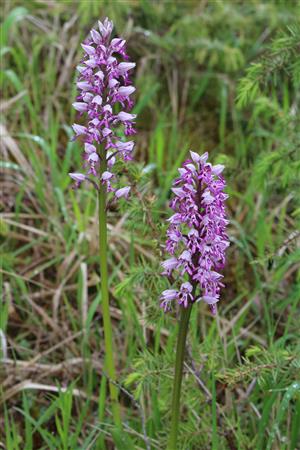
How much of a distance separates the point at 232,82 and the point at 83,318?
2.40m

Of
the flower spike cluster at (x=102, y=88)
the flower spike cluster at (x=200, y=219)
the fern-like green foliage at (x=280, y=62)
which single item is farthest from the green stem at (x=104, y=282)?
the fern-like green foliage at (x=280, y=62)

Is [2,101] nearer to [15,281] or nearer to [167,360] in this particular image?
[15,281]

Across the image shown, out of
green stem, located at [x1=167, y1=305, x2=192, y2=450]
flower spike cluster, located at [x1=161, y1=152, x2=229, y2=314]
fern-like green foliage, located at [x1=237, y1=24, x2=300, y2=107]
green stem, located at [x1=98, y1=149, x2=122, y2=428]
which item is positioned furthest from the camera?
fern-like green foliage, located at [x1=237, y1=24, x2=300, y2=107]

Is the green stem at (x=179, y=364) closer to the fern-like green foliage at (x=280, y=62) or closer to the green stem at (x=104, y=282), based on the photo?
the green stem at (x=104, y=282)

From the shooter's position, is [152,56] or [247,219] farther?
[152,56]

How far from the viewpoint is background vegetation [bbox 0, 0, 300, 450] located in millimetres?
2902

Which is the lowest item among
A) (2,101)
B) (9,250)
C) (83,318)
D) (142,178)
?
(83,318)

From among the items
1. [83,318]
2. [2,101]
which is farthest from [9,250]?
[2,101]

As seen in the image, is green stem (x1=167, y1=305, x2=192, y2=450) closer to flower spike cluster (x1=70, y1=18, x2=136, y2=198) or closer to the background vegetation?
the background vegetation

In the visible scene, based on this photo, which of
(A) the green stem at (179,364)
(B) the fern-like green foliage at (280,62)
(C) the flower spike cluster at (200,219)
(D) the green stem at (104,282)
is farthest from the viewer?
(B) the fern-like green foliage at (280,62)

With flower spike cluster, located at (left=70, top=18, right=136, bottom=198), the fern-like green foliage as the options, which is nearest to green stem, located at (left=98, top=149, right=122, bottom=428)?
flower spike cluster, located at (left=70, top=18, right=136, bottom=198)

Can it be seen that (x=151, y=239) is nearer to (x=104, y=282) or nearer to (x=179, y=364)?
(x=104, y=282)

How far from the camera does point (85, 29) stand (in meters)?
5.23

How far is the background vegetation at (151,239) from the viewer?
290 centimetres
